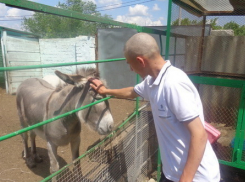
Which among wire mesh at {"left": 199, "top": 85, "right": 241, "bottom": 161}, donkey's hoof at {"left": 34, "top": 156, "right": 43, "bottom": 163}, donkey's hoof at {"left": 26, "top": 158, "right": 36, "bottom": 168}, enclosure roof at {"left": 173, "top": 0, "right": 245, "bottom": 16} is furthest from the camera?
donkey's hoof at {"left": 34, "top": 156, "right": 43, "bottom": 163}

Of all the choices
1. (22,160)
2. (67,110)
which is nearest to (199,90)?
(67,110)

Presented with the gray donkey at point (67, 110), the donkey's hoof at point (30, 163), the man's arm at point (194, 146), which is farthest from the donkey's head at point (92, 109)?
the donkey's hoof at point (30, 163)

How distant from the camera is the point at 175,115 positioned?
118 cm

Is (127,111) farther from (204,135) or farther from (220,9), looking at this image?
(204,135)

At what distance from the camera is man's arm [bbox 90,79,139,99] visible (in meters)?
1.99

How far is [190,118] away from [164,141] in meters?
0.34

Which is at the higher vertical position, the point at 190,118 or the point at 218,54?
the point at 218,54

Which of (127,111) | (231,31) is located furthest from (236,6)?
(127,111)

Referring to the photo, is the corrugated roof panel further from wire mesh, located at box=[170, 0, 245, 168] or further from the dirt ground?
the dirt ground

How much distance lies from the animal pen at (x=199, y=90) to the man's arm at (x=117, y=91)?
28cm

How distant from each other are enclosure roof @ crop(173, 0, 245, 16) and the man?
2365 mm

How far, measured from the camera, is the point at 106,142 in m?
2.40

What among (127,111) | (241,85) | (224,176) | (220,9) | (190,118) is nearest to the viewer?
(190,118)

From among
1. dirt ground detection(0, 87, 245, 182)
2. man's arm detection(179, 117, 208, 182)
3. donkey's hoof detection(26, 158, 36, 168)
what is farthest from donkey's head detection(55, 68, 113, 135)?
donkey's hoof detection(26, 158, 36, 168)
